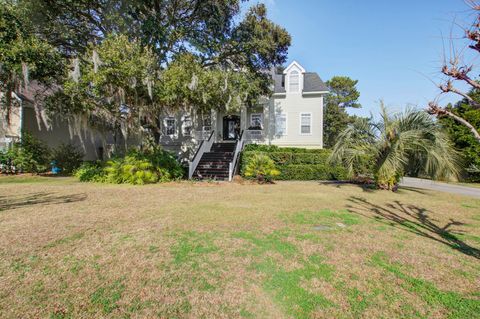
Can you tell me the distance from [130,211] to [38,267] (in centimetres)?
299

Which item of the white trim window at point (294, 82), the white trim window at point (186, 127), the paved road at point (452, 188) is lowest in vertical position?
the paved road at point (452, 188)

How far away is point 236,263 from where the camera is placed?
330 cm

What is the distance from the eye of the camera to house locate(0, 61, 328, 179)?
1670 centimetres

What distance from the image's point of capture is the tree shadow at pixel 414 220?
4160mm

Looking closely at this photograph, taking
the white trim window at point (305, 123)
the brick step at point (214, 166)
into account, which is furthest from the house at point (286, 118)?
the brick step at point (214, 166)

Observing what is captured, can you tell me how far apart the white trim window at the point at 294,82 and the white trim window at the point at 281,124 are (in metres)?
1.97

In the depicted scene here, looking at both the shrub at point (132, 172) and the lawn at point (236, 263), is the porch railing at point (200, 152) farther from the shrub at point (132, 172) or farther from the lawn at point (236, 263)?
the lawn at point (236, 263)

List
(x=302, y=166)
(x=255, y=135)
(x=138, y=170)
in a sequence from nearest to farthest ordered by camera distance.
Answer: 1. (x=138, y=170)
2. (x=302, y=166)
3. (x=255, y=135)

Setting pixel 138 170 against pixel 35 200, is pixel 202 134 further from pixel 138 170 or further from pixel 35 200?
pixel 35 200

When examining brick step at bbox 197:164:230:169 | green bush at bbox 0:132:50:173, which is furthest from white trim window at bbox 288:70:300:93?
green bush at bbox 0:132:50:173

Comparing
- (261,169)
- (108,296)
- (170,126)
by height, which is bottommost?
(108,296)

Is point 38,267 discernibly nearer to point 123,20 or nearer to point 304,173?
point 123,20

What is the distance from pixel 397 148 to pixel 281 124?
31.7ft

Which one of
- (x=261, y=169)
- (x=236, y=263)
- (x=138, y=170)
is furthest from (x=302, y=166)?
(x=236, y=263)
